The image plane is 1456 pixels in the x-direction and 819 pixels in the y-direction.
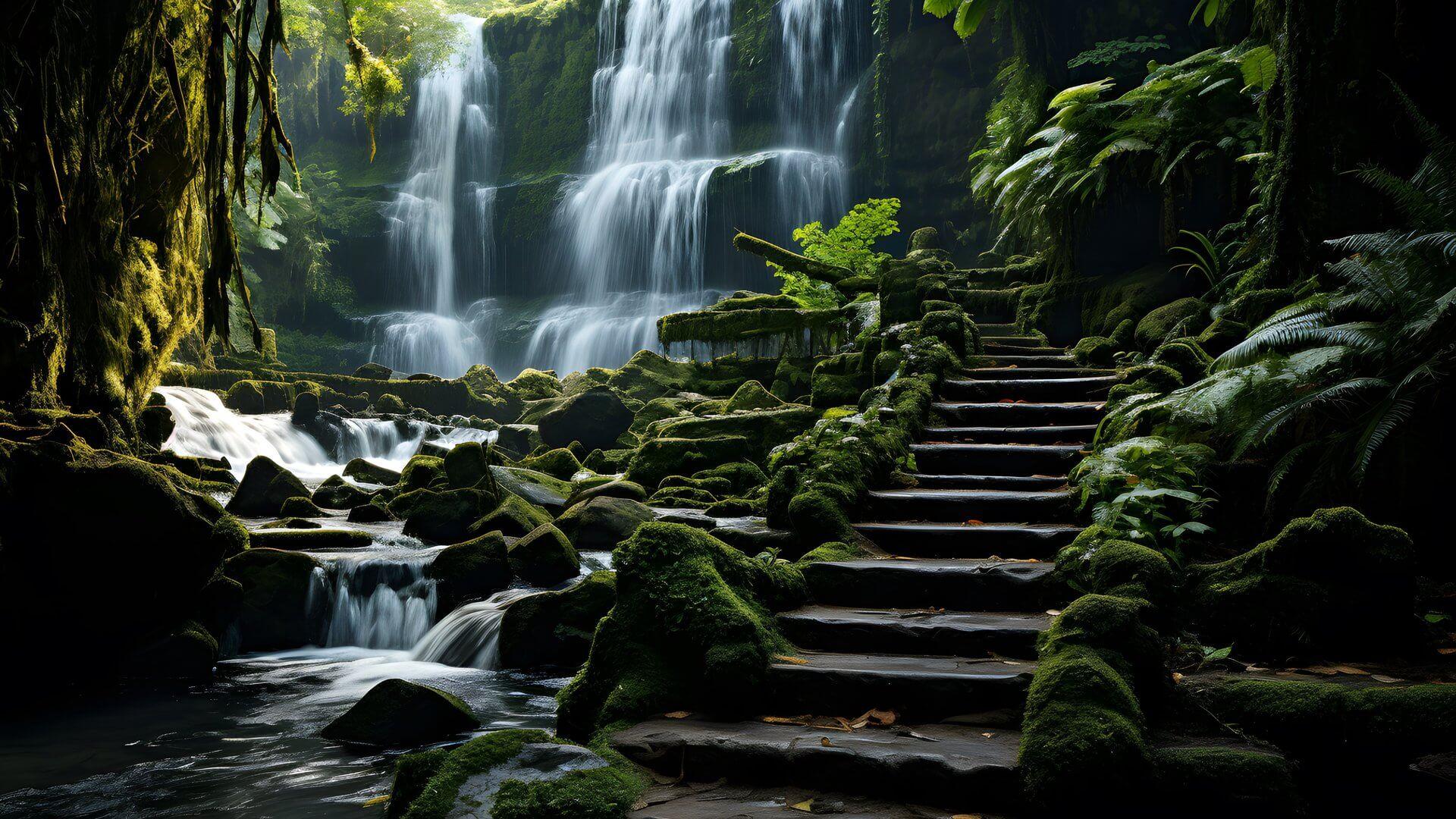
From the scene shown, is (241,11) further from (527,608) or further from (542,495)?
(542,495)

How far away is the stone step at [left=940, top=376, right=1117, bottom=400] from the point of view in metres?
7.97

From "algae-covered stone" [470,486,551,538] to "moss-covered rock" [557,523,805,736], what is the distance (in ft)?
22.5

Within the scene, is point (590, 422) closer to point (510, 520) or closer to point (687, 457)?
point (687, 457)

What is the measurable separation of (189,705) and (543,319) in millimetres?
29083

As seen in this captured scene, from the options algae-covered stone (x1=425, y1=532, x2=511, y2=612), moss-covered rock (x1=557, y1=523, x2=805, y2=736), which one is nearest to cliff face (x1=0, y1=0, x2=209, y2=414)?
algae-covered stone (x1=425, y1=532, x2=511, y2=612)

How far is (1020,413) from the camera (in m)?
7.42

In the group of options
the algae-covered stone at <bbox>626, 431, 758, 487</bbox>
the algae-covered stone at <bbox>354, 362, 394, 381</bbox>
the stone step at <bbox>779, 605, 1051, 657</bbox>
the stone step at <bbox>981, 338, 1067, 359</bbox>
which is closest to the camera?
the stone step at <bbox>779, 605, 1051, 657</bbox>

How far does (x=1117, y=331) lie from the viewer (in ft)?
30.8

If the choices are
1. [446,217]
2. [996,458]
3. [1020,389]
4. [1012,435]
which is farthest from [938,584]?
[446,217]

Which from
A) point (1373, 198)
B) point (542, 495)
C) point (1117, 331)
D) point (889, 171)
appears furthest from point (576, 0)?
point (1373, 198)

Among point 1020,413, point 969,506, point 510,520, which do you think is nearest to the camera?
point 969,506

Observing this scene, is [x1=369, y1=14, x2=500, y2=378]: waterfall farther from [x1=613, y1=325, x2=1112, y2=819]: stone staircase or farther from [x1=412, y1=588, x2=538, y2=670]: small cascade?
[x1=613, y1=325, x2=1112, y2=819]: stone staircase

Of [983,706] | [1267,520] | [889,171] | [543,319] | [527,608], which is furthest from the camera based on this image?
[543,319]

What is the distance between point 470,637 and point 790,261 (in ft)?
29.2
